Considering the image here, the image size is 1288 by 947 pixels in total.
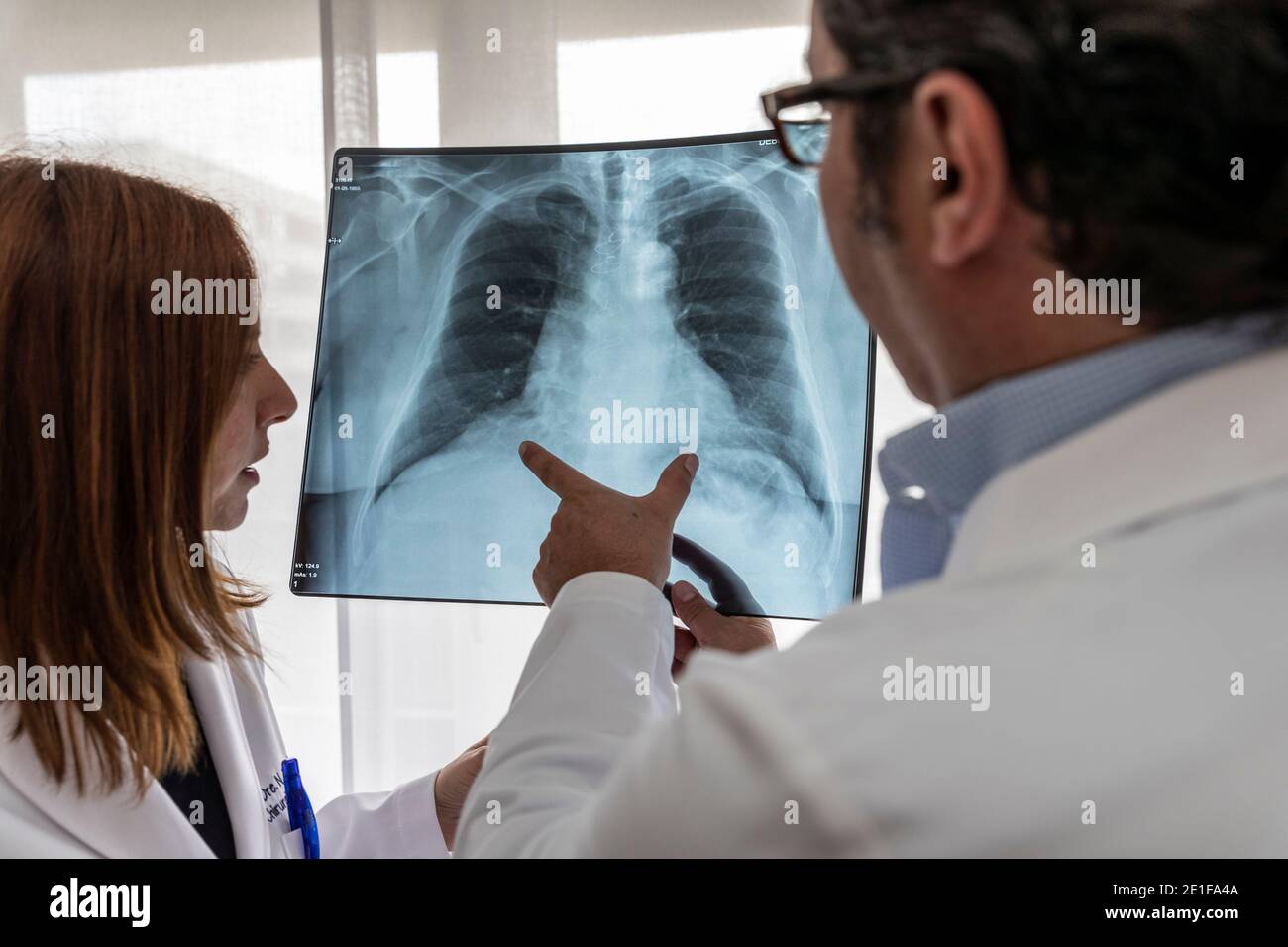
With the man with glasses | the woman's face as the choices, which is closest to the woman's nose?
the woman's face

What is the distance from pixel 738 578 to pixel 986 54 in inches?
23.9

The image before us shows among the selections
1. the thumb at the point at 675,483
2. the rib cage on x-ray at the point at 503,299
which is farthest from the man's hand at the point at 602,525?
the rib cage on x-ray at the point at 503,299

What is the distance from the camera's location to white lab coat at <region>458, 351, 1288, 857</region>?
421 mm

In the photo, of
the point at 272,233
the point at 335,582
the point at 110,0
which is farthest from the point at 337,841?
the point at 110,0

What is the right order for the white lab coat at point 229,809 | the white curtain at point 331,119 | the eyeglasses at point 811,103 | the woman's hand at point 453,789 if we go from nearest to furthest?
the eyeglasses at point 811,103, the white lab coat at point 229,809, the woman's hand at point 453,789, the white curtain at point 331,119

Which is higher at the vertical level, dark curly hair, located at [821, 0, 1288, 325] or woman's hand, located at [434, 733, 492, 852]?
dark curly hair, located at [821, 0, 1288, 325]

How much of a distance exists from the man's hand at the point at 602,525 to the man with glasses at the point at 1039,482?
10.3 inches

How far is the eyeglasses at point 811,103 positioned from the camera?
0.55m

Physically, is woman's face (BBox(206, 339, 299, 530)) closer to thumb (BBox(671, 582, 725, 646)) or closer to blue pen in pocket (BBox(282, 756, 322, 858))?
blue pen in pocket (BBox(282, 756, 322, 858))

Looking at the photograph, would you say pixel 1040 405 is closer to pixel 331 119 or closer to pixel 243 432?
pixel 243 432

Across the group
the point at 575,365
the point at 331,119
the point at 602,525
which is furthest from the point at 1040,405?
the point at 331,119

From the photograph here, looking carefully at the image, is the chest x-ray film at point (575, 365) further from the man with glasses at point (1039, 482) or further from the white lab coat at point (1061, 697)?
the white lab coat at point (1061, 697)

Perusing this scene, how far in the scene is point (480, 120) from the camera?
157 cm

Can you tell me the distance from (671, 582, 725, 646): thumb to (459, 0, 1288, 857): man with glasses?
1.16ft
